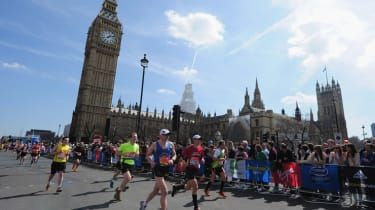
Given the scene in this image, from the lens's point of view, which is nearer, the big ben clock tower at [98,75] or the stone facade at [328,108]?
the big ben clock tower at [98,75]

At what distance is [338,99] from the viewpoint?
111438 millimetres

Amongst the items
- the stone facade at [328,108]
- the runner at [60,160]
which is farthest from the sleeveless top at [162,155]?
the stone facade at [328,108]

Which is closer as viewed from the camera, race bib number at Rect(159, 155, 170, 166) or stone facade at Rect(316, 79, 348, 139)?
race bib number at Rect(159, 155, 170, 166)

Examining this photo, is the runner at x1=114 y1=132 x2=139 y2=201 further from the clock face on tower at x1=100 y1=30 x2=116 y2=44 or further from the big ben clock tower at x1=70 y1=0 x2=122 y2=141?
the clock face on tower at x1=100 y1=30 x2=116 y2=44

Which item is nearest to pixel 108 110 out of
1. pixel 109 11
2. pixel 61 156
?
pixel 109 11

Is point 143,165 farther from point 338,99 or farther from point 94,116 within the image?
point 338,99

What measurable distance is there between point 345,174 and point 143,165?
12.6 m

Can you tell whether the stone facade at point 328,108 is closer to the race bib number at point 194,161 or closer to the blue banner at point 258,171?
the blue banner at point 258,171

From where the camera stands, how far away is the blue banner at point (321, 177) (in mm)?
8688

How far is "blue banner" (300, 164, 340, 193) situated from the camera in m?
8.69

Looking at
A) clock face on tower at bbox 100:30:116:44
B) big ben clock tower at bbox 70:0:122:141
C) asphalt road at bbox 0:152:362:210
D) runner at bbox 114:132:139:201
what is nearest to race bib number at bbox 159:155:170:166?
asphalt road at bbox 0:152:362:210

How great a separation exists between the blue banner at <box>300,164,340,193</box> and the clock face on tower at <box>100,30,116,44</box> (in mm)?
80734

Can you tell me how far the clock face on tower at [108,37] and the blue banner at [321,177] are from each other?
3178 inches

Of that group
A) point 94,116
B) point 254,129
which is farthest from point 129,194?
point 254,129
